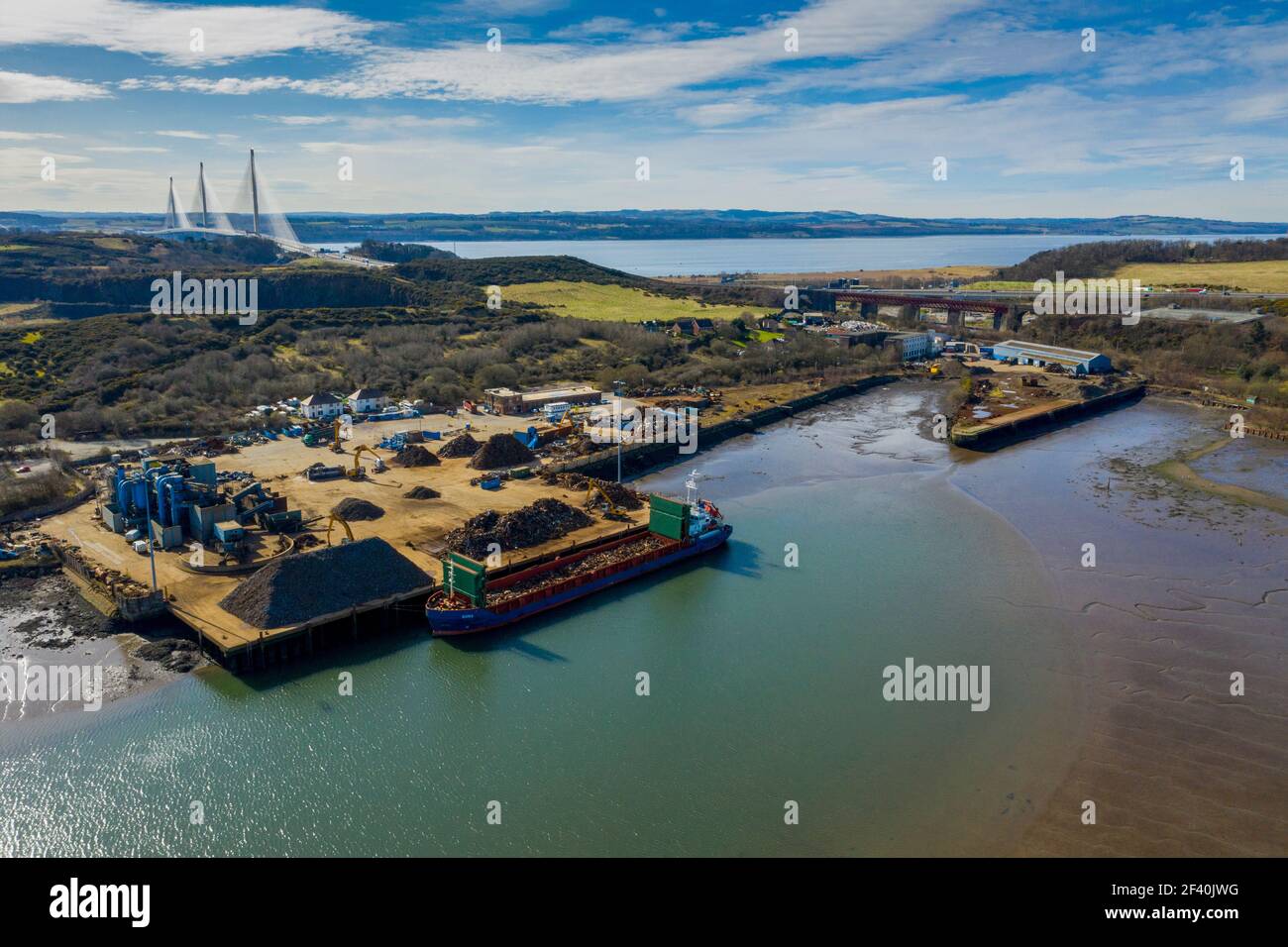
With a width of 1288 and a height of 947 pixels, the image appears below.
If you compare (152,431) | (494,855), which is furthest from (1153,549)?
(152,431)

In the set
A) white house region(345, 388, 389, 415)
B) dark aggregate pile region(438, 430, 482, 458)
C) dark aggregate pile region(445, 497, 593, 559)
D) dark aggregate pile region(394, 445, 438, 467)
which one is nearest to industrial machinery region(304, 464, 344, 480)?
dark aggregate pile region(394, 445, 438, 467)

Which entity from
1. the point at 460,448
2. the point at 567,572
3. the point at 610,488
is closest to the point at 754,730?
the point at 567,572

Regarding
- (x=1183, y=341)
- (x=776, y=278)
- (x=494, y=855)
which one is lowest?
(x=494, y=855)

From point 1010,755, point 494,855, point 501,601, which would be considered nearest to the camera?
point 494,855

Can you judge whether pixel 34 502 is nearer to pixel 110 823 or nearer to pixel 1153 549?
pixel 110 823

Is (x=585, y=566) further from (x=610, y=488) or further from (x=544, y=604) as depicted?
(x=610, y=488)
